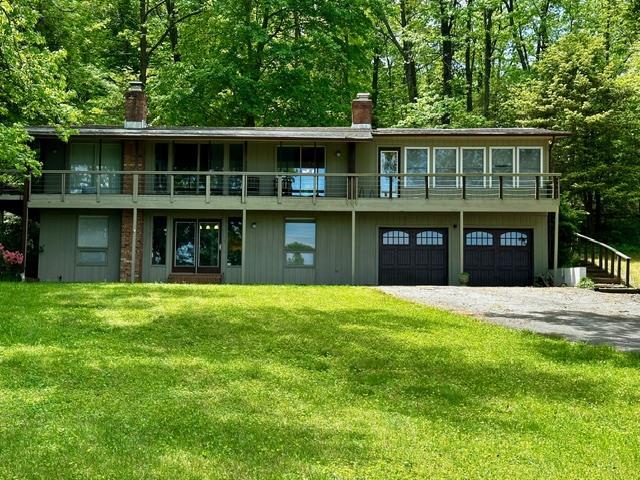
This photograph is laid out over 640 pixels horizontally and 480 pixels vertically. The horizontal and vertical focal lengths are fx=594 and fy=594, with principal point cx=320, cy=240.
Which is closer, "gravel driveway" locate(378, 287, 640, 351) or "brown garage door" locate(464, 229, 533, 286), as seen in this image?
"gravel driveway" locate(378, 287, 640, 351)

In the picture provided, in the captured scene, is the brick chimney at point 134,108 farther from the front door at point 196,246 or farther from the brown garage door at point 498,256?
the brown garage door at point 498,256

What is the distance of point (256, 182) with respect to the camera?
2100 cm

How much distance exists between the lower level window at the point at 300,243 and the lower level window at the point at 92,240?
245 inches

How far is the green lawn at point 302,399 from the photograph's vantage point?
165 inches

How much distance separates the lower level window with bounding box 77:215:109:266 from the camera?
802 inches

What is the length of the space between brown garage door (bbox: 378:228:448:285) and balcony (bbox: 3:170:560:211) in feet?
4.56

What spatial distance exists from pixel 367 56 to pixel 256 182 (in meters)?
13.2

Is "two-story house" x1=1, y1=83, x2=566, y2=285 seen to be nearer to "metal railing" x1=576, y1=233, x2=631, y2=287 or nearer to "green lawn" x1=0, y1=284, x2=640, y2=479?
"metal railing" x1=576, y1=233, x2=631, y2=287

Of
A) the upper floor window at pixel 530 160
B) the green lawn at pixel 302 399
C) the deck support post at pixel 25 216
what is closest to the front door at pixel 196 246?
the deck support post at pixel 25 216

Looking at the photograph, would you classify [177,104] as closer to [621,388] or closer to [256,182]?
[256,182]

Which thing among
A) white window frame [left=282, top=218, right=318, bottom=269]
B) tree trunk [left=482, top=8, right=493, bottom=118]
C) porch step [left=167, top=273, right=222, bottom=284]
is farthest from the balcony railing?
tree trunk [left=482, top=8, right=493, bottom=118]

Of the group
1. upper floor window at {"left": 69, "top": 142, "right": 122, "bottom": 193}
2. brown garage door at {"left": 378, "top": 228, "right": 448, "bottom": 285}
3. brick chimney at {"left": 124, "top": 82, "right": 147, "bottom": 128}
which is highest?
brick chimney at {"left": 124, "top": 82, "right": 147, "bottom": 128}

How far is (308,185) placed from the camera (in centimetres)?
2080

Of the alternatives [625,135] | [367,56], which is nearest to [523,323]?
[625,135]
